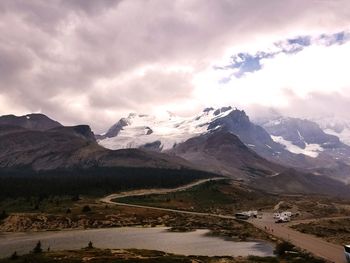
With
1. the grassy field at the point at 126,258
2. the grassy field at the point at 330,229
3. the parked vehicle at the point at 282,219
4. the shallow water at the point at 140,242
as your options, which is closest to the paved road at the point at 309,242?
the grassy field at the point at 330,229

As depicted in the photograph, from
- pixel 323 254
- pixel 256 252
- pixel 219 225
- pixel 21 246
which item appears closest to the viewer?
pixel 323 254

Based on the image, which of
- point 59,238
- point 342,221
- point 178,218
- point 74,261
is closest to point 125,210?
point 178,218

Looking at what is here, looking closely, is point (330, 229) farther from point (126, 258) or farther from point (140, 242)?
point (126, 258)

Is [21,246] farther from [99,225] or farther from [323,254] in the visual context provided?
[323,254]

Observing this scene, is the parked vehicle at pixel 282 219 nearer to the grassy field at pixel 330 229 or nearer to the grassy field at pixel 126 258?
the grassy field at pixel 330 229

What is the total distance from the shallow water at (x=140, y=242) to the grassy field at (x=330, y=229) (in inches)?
767

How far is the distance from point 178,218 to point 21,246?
235 feet

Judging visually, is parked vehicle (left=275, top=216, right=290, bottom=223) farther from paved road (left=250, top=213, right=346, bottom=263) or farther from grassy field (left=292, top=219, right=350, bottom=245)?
grassy field (left=292, top=219, right=350, bottom=245)

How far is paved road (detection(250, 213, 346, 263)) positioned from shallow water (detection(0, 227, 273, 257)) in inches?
332

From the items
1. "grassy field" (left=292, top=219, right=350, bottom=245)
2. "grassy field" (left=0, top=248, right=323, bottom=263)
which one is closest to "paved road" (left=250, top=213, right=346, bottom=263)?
"grassy field" (left=292, top=219, right=350, bottom=245)

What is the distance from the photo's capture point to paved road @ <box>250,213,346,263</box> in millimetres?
95387

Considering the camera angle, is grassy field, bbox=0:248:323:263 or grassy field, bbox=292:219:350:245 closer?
grassy field, bbox=0:248:323:263

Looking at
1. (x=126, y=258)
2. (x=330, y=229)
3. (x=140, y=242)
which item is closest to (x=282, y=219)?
(x=330, y=229)

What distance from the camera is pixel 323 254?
96812mm
